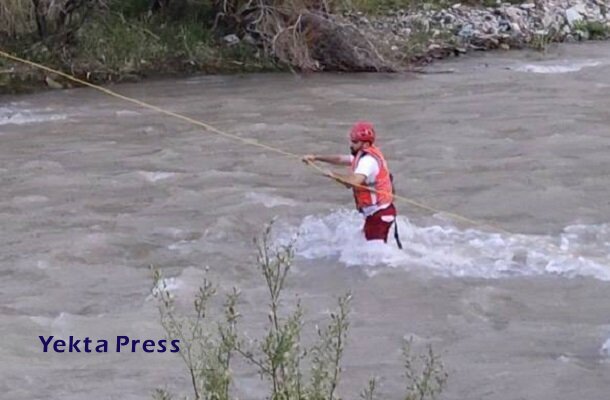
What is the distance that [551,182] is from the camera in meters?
14.5

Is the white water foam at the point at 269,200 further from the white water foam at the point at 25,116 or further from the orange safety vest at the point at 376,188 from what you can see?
the white water foam at the point at 25,116

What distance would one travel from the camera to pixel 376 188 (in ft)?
37.4

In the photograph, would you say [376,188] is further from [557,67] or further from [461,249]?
[557,67]

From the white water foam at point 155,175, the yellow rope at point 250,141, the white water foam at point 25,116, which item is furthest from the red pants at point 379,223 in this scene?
the white water foam at point 25,116

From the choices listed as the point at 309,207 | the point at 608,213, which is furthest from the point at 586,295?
the point at 309,207

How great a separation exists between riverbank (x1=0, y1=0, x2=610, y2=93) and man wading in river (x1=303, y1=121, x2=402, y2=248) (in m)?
11.4

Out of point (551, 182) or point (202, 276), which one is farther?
point (551, 182)

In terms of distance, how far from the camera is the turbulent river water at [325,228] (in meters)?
9.04

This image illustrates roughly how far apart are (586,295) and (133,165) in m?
6.98

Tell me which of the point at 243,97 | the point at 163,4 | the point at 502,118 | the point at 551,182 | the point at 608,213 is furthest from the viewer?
the point at 163,4

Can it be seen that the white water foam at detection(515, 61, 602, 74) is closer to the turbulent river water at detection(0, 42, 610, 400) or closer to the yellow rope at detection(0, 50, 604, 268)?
the turbulent river water at detection(0, 42, 610, 400)

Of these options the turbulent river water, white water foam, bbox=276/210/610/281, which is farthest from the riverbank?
white water foam, bbox=276/210/610/281

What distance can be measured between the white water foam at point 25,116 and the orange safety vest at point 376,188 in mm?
8511

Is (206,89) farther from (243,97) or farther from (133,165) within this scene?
(133,165)
